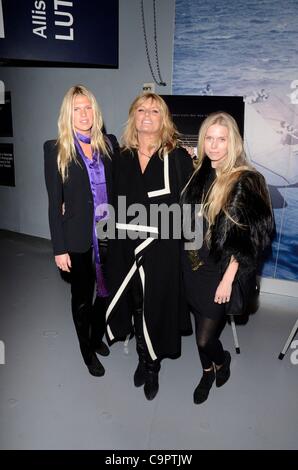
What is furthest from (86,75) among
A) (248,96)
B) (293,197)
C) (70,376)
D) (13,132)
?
(70,376)

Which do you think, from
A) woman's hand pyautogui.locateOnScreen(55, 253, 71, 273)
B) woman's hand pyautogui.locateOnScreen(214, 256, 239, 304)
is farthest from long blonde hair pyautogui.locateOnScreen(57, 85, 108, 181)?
woman's hand pyautogui.locateOnScreen(214, 256, 239, 304)

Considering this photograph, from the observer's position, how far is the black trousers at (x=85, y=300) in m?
1.97

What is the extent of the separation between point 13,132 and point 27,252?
1480mm

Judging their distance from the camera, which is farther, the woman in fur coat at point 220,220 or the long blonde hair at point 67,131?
the long blonde hair at point 67,131

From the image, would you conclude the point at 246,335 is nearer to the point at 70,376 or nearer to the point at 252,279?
the point at 252,279

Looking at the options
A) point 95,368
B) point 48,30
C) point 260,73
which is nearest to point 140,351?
point 95,368

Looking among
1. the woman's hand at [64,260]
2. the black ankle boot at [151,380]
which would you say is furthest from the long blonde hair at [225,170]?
the black ankle boot at [151,380]

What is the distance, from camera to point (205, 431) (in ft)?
6.02

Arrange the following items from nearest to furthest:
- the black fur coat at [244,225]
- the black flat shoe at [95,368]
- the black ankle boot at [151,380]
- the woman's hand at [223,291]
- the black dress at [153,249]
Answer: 1. the black fur coat at [244,225]
2. the woman's hand at [223,291]
3. the black dress at [153,249]
4. the black ankle boot at [151,380]
5. the black flat shoe at [95,368]

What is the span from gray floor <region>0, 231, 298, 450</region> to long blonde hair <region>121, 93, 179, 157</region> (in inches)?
53.0

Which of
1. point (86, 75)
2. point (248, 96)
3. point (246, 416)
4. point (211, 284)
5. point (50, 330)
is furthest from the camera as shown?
point (86, 75)

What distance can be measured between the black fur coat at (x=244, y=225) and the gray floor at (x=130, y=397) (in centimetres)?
84

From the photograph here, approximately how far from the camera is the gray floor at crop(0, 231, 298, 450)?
5.88ft

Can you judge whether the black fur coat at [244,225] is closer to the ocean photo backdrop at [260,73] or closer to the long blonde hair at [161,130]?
the long blonde hair at [161,130]
